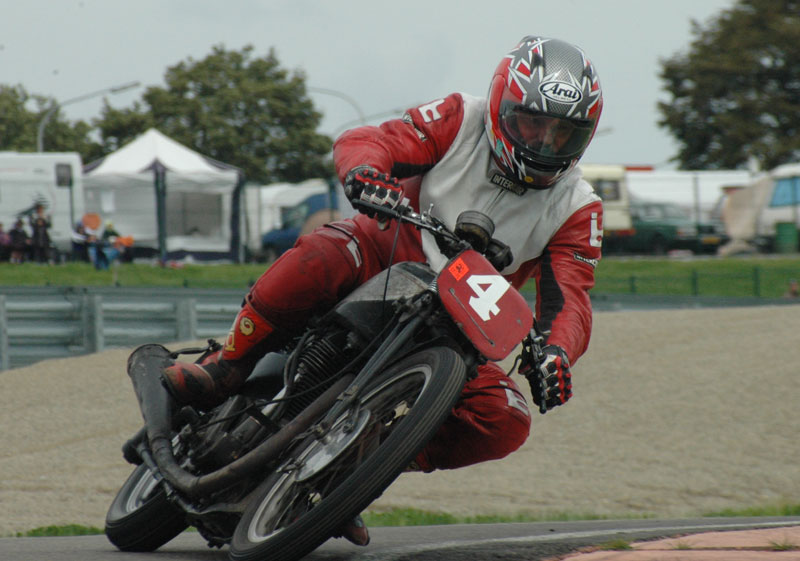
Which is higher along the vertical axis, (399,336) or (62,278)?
(399,336)

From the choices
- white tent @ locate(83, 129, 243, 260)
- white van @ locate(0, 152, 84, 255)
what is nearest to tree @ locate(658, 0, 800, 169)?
white tent @ locate(83, 129, 243, 260)

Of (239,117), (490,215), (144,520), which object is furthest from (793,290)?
(239,117)

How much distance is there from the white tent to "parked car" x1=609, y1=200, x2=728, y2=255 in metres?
8.60

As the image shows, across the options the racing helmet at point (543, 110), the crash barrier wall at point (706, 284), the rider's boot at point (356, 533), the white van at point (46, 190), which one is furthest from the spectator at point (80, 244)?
the rider's boot at point (356, 533)

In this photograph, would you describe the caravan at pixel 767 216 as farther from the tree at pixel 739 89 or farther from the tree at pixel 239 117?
the tree at pixel 239 117

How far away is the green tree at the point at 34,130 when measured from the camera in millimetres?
54719

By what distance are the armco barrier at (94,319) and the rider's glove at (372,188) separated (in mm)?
9212

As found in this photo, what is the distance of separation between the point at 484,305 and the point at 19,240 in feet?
62.4

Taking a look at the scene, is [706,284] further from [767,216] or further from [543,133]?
[543,133]

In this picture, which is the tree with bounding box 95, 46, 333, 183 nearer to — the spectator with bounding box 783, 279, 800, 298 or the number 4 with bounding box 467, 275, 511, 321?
the spectator with bounding box 783, 279, 800, 298

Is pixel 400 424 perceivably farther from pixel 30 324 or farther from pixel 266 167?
pixel 266 167

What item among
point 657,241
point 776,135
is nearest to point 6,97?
point 776,135

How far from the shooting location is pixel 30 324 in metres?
12.6

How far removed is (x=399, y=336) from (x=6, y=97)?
199 feet
